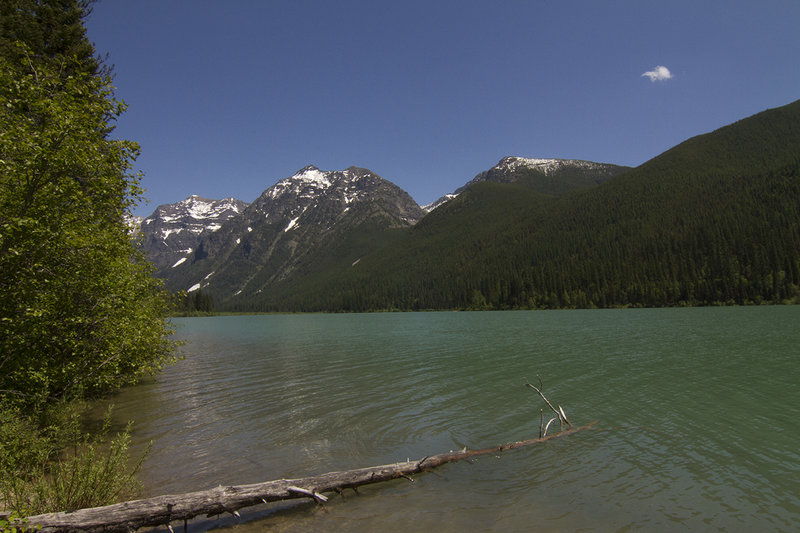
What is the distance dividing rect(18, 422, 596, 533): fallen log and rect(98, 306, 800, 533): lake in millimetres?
376

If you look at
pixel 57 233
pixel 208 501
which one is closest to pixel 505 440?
pixel 208 501

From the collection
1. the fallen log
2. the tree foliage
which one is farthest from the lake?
the tree foliage

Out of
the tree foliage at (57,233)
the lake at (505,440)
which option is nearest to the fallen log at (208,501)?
the lake at (505,440)

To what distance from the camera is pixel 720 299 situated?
12950 cm

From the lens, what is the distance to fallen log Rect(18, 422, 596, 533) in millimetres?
6379

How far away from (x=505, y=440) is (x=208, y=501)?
9.46 metres

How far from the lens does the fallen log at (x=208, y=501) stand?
6379 millimetres

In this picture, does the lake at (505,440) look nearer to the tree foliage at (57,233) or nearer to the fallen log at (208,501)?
the fallen log at (208,501)

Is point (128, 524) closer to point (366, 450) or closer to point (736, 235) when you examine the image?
point (366, 450)

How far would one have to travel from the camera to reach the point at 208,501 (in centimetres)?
768

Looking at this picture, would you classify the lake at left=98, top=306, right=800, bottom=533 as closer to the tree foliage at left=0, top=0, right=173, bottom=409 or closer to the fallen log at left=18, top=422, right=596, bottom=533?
the fallen log at left=18, top=422, right=596, bottom=533

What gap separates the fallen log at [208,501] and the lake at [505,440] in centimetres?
38

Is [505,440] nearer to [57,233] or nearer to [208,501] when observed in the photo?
[208,501]

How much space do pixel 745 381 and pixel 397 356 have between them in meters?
24.7
